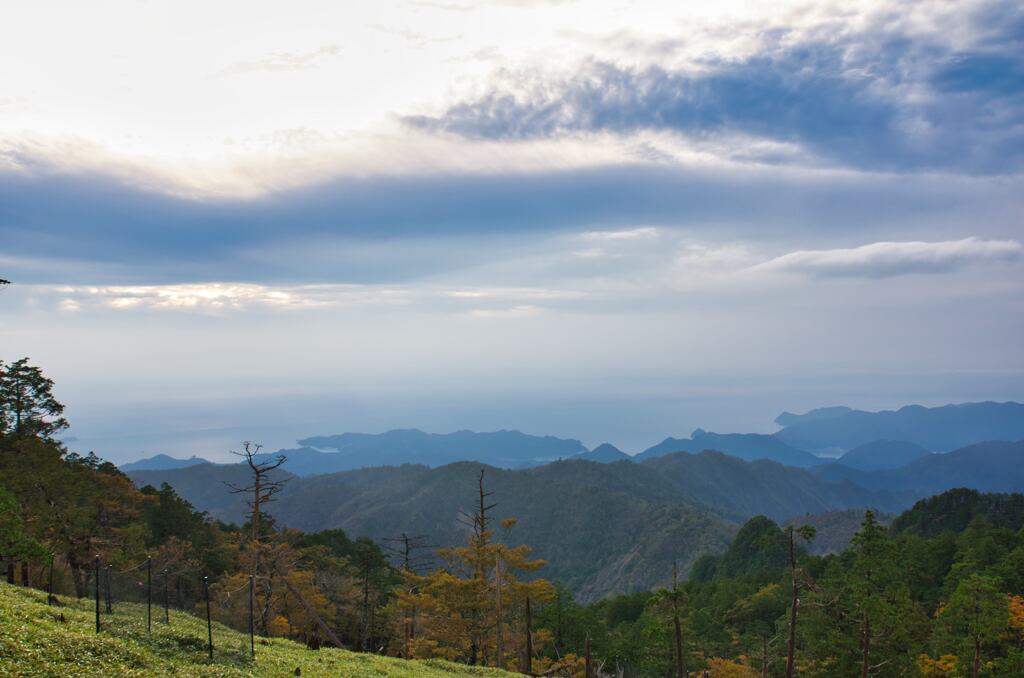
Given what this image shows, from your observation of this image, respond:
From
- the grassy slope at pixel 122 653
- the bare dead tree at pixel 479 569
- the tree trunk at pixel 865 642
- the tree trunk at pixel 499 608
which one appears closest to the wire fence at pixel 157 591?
the grassy slope at pixel 122 653

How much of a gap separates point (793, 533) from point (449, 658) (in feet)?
84.8

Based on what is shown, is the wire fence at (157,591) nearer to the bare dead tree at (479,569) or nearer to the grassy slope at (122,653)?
the grassy slope at (122,653)

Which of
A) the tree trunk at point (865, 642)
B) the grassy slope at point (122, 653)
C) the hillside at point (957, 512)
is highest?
the grassy slope at point (122, 653)

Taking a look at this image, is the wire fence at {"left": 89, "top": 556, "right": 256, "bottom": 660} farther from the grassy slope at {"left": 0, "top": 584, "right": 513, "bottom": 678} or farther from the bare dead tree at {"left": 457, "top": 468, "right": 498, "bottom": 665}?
the bare dead tree at {"left": 457, "top": 468, "right": 498, "bottom": 665}

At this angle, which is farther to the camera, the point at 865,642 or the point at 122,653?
the point at 865,642

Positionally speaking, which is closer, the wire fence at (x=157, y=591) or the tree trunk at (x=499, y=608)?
the wire fence at (x=157, y=591)

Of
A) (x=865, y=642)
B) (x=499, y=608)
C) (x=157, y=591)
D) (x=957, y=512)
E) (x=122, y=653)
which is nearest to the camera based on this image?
(x=122, y=653)

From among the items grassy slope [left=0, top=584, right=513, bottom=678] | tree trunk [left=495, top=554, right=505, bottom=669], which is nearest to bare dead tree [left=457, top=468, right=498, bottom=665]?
tree trunk [left=495, top=554, right=505, bottom=669]

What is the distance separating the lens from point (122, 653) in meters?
18.1

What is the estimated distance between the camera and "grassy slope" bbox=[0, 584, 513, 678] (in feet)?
52.5

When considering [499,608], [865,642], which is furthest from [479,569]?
[865,642]

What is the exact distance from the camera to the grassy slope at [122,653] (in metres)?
16.0

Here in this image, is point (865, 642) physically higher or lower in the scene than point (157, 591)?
higher

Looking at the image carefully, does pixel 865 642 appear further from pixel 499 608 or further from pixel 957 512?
pixel 957 512
